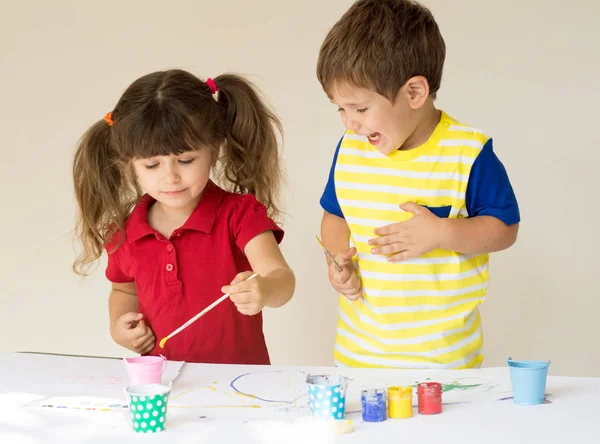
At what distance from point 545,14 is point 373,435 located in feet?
5.80

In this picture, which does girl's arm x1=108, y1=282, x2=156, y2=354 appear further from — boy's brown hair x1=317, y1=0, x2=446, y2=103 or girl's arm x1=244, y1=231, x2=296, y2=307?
boy's brown hair x1=317, y1=0, x2=446, y2=103

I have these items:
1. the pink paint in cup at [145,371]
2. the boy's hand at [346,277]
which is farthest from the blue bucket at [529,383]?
the pink paint in cup at [145,371]

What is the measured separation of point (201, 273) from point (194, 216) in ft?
0.42

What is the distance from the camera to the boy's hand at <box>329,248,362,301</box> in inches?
67.6

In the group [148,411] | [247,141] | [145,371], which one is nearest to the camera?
[148,411]

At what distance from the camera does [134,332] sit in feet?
6.02

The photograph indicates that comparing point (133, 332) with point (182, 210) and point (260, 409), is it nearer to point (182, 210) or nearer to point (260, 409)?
point (182, 210)

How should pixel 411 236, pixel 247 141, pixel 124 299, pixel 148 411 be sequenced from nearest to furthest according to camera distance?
pixel 148 411
pixel 411 236
pixel 247 141
pixel 124 299

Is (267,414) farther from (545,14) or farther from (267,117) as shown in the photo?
(545,14)

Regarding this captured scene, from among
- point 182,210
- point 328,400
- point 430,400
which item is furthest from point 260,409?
point 182,210

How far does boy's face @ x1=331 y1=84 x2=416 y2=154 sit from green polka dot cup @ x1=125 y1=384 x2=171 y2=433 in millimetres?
692

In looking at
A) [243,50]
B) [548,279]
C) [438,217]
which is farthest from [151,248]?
[548,279]

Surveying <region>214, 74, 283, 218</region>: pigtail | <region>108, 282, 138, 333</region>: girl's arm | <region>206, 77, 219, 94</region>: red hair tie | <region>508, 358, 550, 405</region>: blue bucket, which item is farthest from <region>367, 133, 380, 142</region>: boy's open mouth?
<region>108, 282, 138, 333</region>: girl's arm

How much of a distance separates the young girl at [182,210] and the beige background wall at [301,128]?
2.24ft
